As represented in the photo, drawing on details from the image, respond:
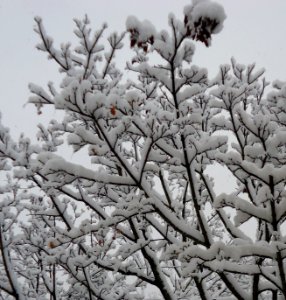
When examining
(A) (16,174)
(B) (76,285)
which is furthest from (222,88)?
(B) (76,285)

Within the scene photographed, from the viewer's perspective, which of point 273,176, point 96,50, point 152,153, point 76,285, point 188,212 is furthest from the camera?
point 188,212

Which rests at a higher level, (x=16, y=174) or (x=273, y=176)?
(x=16, y=174)

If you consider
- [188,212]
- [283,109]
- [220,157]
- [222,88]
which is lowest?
[220,157]

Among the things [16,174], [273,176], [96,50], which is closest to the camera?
[273,176]

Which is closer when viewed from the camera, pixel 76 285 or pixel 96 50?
pixel 96 50

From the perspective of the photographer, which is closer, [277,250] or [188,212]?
[277,250]

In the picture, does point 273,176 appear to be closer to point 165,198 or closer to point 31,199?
point 165,198

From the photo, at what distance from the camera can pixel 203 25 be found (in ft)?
7.83

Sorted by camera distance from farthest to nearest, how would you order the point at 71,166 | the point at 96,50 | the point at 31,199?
the point at 31,199, the point at 96,50, the point at 71,166

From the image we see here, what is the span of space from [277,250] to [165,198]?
7.50ft

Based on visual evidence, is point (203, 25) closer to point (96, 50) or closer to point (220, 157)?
point (220, 157)

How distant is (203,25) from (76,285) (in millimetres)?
4639

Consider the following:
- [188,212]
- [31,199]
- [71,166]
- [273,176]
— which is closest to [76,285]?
[31,199]

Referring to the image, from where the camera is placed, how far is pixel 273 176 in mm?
2311
